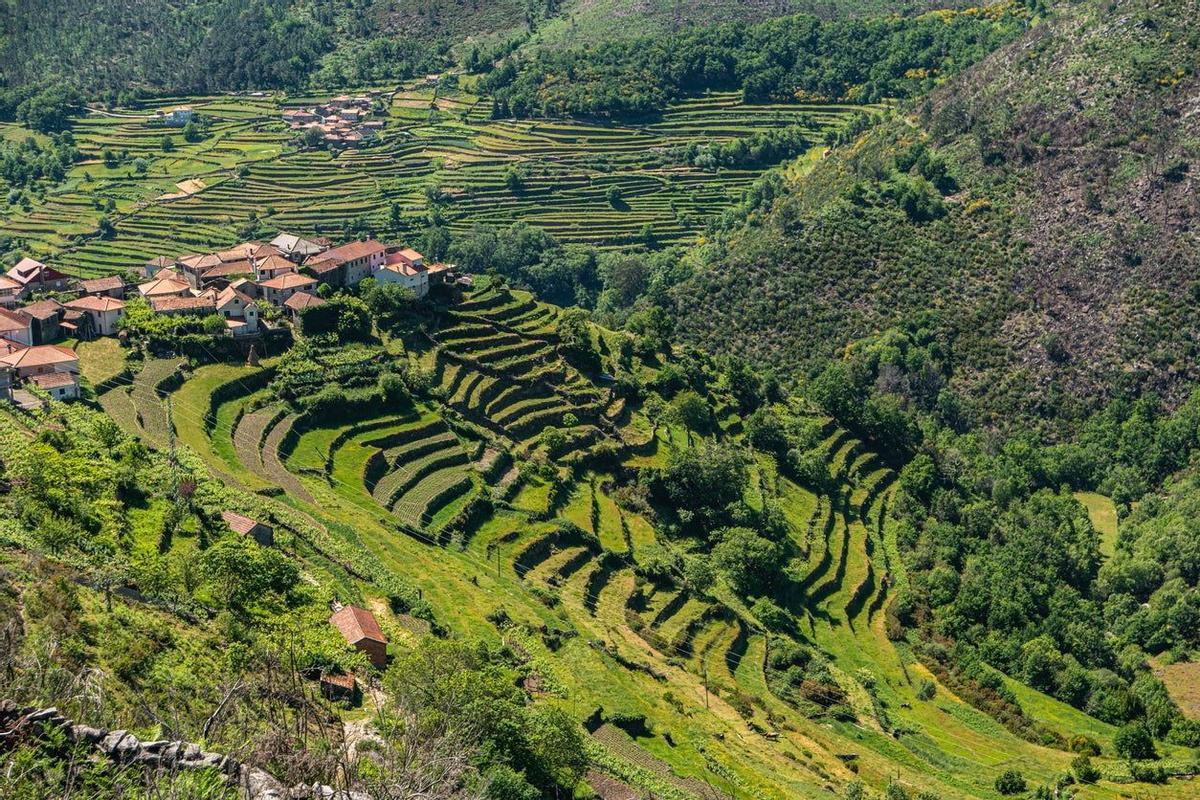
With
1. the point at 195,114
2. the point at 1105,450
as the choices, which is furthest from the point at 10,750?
the point at 195,114

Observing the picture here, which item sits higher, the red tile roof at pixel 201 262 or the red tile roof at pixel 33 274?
the red tile roof at pixel 201 262

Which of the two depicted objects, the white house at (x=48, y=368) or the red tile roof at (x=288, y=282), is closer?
the white house at (x=48, y=368)

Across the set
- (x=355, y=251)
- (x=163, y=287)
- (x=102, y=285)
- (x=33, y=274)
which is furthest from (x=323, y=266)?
(x=33, y=274)

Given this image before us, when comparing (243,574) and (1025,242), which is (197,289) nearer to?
(243,574)

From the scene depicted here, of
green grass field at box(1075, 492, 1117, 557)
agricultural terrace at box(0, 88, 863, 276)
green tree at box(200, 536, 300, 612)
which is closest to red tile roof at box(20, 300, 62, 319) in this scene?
green tree at box(200, 536, 300, 612)

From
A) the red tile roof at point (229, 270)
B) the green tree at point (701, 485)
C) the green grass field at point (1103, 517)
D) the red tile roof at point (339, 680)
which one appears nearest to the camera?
the red tile roof at point (339, 680)

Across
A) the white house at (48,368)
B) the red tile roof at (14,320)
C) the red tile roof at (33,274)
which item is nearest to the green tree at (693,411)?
the white house at (48,368)

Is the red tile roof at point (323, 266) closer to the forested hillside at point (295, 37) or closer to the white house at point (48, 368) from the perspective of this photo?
the white house at point (48, 368)
